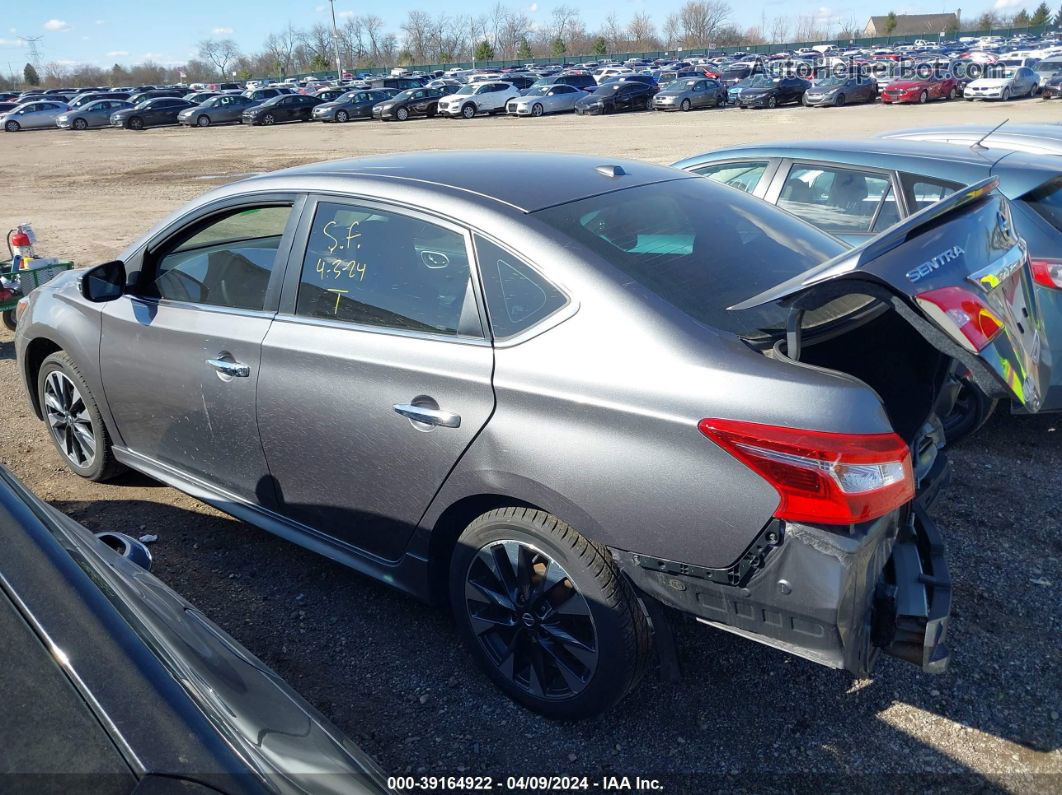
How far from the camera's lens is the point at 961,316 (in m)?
2.21

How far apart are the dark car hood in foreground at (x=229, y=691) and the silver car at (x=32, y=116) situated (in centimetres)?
5113

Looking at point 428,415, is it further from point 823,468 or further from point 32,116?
point 32,116

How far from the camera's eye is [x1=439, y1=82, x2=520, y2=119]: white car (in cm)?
4016

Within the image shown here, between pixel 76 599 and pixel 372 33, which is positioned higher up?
pixel 372 33

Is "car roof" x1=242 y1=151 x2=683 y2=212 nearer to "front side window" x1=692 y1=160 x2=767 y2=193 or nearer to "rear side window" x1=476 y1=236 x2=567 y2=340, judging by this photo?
"rear side window" x1=476 y1=236 x2=567 y2=340

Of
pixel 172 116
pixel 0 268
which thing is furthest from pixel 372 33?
pixel 0 268

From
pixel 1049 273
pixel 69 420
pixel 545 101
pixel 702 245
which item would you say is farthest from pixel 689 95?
pixel 702 245

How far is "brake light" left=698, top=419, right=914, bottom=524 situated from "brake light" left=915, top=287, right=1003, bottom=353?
0.32 meters

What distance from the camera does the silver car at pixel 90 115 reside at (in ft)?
141

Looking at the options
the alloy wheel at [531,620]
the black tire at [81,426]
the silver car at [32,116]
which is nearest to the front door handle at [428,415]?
the alloy wheel at [531,620]

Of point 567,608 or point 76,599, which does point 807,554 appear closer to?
point 567,608

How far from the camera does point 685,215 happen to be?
10.6 ft

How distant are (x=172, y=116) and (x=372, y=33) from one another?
94.2m

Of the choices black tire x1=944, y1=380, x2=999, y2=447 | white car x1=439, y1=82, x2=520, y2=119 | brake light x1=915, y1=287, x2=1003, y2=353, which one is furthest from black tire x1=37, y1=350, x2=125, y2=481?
white car x1=439, y1=82, x2=520, y2=119
